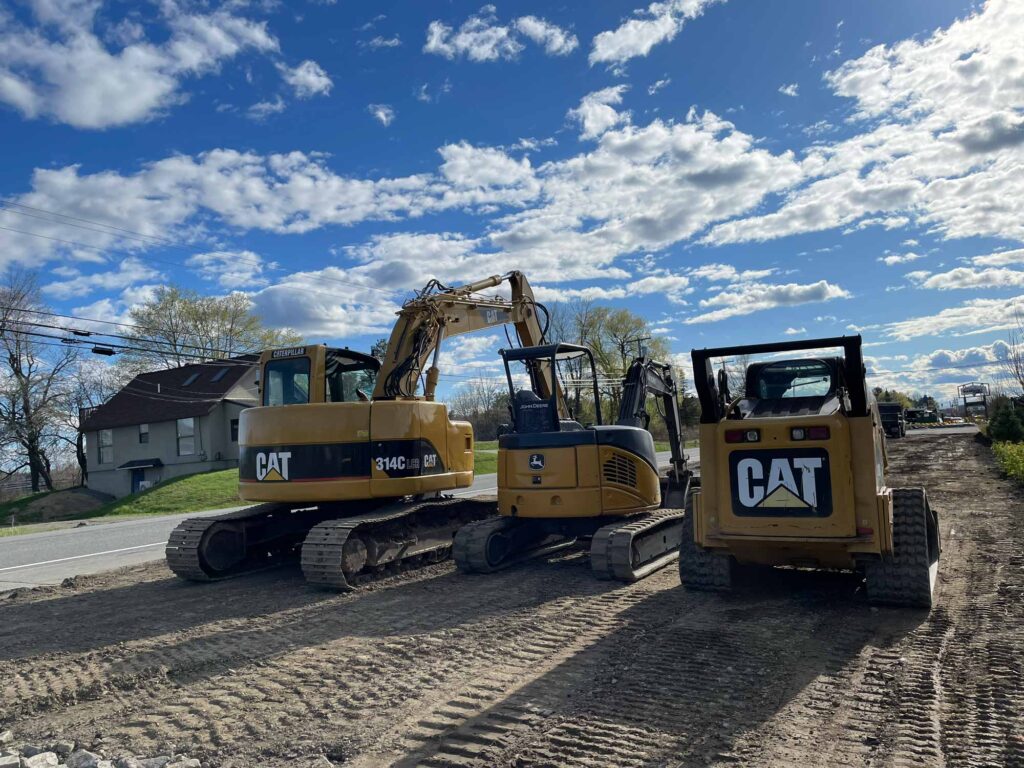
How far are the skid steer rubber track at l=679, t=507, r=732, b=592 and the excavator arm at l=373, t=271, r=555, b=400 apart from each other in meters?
2.97

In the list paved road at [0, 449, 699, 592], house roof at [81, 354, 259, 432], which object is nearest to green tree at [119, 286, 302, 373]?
house roof at [81, 354, 259, 432]

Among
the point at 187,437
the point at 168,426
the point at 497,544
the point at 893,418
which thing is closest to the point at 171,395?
the point at 168,426

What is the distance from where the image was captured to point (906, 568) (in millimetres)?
6176

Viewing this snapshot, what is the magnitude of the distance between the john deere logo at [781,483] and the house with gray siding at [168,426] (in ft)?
106

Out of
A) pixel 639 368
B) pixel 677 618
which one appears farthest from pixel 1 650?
pixel 639 368

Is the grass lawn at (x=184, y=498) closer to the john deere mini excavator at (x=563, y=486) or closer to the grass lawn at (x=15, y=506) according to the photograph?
the grass lawn at (x=15, y=506)

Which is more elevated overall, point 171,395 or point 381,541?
point 171,395

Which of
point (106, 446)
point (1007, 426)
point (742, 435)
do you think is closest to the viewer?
point (742, 435)

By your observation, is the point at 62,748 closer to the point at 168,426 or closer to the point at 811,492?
the point at 811,492

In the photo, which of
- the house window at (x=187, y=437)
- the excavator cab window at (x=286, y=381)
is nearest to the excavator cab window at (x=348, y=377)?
the excavator cab window at (x=286, y=381)

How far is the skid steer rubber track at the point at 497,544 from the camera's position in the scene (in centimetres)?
892

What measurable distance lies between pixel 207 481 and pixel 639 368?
23.4 metres

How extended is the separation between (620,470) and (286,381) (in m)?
4.37

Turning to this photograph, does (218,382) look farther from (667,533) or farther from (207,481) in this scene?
(667,533)
